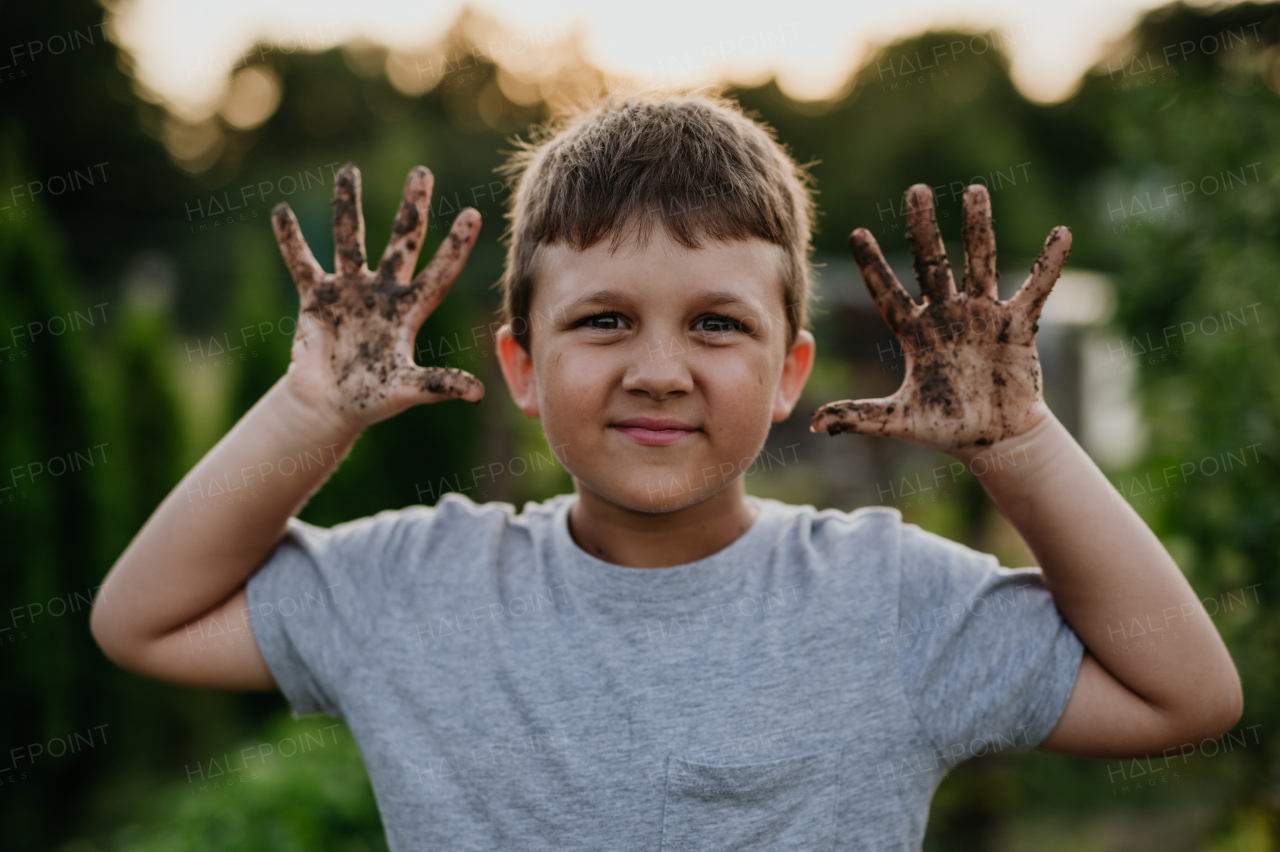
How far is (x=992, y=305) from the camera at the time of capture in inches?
52.6

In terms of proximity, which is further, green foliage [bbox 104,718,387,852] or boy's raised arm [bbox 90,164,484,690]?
green foliage [bbox 104,718,387,852]

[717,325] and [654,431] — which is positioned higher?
[717,325]

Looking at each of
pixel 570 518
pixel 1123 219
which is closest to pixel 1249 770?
pixel 1123 219

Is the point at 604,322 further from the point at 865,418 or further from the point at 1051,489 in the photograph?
the point at 1051,489

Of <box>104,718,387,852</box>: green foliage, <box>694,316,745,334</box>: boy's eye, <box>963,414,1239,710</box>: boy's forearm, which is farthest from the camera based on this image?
<box>104,718,387,852</box>: green foliage

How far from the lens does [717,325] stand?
1.41m

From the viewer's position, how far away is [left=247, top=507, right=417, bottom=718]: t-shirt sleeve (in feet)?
4.72

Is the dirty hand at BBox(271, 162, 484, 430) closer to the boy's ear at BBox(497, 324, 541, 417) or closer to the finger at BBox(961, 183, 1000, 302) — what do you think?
the boy's ear at BBox(497, 324, 541, 417)

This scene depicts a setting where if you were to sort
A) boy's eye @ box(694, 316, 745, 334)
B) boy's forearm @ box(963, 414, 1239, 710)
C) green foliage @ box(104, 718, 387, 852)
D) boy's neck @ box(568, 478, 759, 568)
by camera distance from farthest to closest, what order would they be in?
green foliage @ box(104, 718, 387, 852) → boy's neck @ box(568, 478, 759, 568) → boy's eye @ box(694, 316, 745, 334) → boy's forearm @ box(963, 414, 1239, 710)

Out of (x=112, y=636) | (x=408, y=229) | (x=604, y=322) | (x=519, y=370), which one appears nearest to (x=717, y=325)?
(x=604, y=322)

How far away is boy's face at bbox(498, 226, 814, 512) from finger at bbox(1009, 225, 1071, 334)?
40 centimetres

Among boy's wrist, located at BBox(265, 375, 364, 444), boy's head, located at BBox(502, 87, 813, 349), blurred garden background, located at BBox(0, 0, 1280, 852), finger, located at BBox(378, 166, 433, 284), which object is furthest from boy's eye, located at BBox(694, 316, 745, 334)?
boy's wrist, located at BBox(265, 375, 364, 444)

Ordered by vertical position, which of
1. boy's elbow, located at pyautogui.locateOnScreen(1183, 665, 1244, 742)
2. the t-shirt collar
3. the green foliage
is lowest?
the green foliage

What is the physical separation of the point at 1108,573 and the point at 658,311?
0.80 meters
